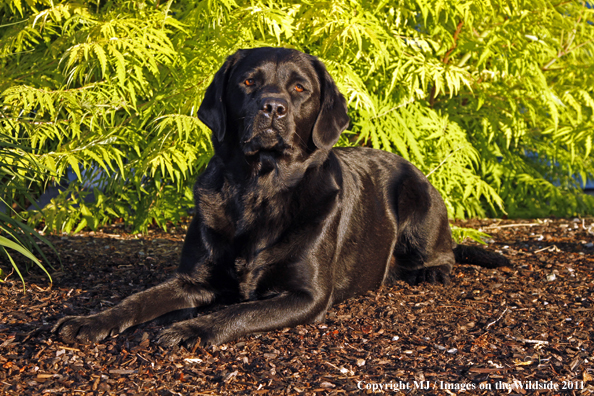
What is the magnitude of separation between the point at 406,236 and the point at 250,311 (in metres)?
1.61

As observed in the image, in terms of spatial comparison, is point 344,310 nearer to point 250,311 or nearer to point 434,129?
point 250,311

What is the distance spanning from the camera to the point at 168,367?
2.23m

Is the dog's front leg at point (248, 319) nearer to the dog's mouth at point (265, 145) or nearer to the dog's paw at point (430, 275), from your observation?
the dog's mouth at point (265, 145)

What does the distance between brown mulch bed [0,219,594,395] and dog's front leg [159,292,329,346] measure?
0.05m

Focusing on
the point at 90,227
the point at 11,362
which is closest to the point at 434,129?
the point at 90,227

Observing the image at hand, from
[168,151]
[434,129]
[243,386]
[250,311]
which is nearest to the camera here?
[243,386]

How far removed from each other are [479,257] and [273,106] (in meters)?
1.97

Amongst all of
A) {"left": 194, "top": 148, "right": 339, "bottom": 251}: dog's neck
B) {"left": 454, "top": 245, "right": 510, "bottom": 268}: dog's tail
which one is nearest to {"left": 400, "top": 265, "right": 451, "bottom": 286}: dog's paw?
{"left": 454, "top": 245, "right": 510, "bottom": 268}: dog's tail

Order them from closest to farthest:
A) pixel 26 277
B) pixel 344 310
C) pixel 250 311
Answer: pixel 250 311, pixel 344 310, pixel 26 277

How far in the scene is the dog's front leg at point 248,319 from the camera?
2.46 m

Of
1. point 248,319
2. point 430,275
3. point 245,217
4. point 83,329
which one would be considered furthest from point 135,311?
point 430,275

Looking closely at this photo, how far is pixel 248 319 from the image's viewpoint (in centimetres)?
258

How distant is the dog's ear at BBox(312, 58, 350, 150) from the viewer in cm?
310

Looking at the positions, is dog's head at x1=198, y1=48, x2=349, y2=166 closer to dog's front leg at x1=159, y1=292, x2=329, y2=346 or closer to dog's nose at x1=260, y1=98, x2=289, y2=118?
dog's nose at x1=260, y1=98, x2=289, y2=118
